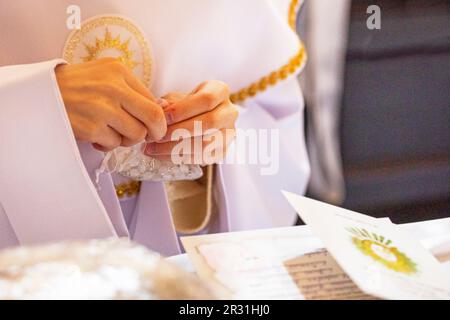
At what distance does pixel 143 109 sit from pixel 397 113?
146 centimetres

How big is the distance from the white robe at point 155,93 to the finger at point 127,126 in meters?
0.04

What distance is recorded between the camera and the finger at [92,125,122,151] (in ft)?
1.83

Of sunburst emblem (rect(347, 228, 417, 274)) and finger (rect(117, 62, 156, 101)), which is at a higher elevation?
finger (rect(117, 62, 156, 101))

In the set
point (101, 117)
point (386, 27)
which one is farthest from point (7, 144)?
point (386, 27)

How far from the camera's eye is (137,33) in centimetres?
71

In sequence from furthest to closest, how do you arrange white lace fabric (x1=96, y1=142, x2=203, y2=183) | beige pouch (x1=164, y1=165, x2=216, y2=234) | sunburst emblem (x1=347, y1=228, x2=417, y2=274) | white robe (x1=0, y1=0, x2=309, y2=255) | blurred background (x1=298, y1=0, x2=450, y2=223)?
blurred background (x1=298, y1=0, x2=450, y2=223)
beige pouch (x1=164, y1=165, x2=216, y2=234)
white lace fabric (x1=96, y1=142, x2=203, y2=183)
white robe (x1=0, y1=0, x2=309, y2=255)
sunburst emblem (x1=347, y1=228, x2=417, y2=274)

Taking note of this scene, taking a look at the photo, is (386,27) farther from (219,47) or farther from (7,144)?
(7,144)

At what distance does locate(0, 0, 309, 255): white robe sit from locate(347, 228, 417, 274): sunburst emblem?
20 centimetres

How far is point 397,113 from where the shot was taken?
1917 millimetres

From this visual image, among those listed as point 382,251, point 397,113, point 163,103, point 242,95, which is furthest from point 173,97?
point 397,113

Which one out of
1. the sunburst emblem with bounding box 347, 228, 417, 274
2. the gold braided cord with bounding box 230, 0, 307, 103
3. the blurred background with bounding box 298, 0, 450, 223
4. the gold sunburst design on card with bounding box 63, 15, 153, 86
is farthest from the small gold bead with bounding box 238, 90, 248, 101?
the blurred background with bounding box 298, 0, 450, 223

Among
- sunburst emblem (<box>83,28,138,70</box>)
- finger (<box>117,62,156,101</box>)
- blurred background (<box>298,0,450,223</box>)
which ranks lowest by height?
blurred background (<box>298,0,450,223</box>)

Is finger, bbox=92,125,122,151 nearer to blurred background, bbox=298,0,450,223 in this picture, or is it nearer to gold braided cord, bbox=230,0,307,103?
gold braided cord, bbox=230,0,307,103

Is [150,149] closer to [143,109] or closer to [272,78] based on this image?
[143,109]
